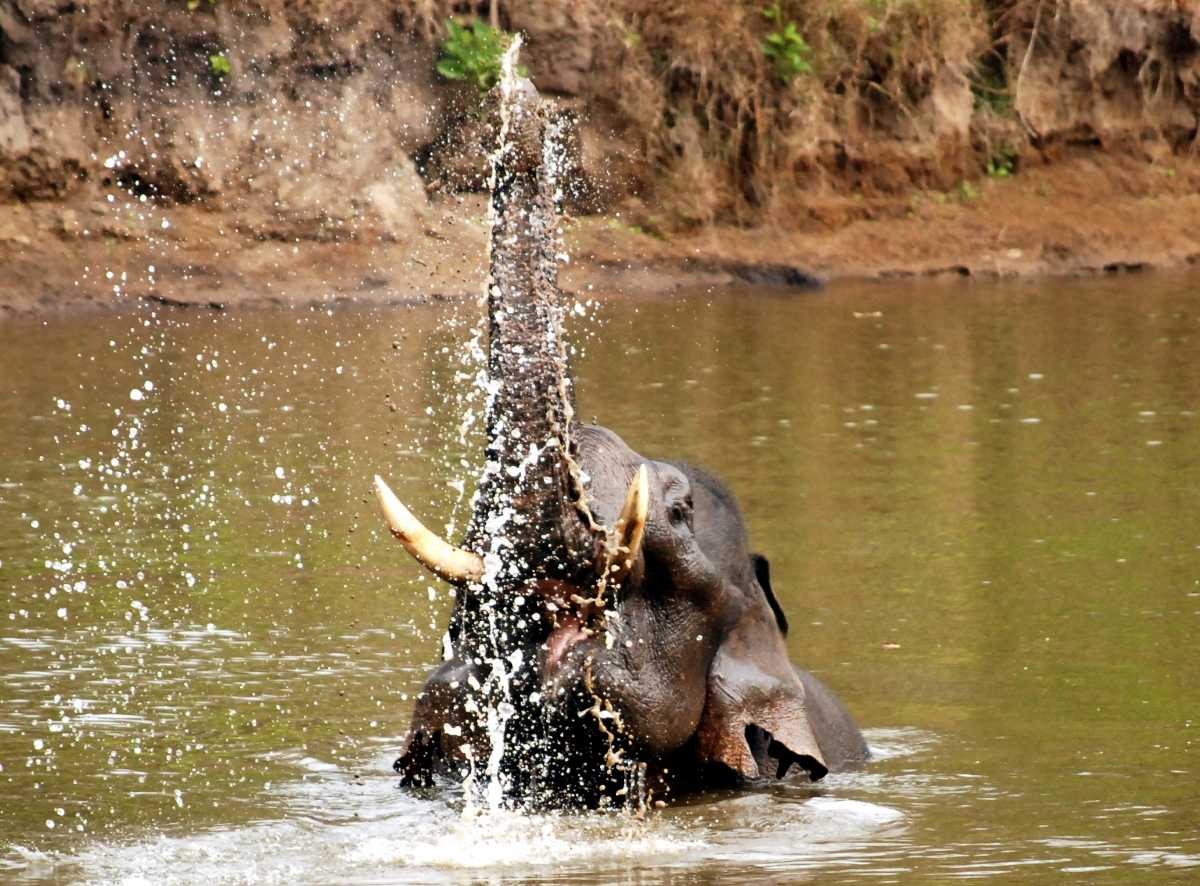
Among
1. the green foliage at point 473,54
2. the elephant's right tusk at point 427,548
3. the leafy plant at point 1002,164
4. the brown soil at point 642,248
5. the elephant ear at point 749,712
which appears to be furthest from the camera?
the leafy plant at point 1002,164

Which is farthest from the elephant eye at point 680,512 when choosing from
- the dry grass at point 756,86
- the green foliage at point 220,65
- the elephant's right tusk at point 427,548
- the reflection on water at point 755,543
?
the dry grass at point 756,86

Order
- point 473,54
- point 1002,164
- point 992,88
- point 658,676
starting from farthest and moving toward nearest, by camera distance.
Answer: point 992,88
point 1002,164
point 473,54
point 658,676

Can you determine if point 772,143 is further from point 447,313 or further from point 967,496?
A: point 967,496

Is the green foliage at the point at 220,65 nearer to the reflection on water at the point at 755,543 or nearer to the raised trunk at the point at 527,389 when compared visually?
the reflection on water at the point at 755,543

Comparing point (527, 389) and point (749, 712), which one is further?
point (749, 712)

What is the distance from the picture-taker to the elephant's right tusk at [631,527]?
7.03 meters

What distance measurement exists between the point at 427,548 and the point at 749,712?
1.39 m

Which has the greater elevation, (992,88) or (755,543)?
(992,88)

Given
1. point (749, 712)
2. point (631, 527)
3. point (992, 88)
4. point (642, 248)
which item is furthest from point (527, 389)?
point (992, 88)

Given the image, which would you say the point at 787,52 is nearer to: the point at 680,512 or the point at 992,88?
the point at 992,88

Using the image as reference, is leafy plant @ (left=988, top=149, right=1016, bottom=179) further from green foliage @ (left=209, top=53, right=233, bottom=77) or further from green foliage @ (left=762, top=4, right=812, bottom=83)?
green foliage @ (left=209, top=53, right=233, bottom=77)

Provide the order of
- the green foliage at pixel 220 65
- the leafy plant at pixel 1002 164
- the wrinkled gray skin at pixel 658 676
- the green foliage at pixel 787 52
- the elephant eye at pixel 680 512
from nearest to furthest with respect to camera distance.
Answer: the wrinkled gray skin at pixel 658 676
the elephant eye at pixel 680 512
the green foliage at pixel 220 65
the green foliage at pixel 787 52
the leafy plant at pixel 1002 164

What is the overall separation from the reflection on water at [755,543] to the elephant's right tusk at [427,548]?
88 centimetres

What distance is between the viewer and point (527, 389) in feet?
23.5
